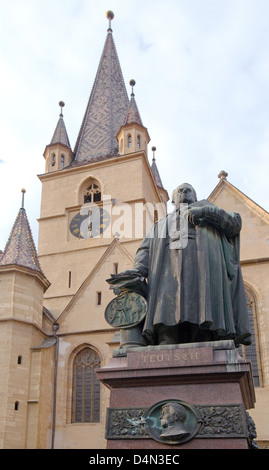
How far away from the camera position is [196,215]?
Answer: 619cm

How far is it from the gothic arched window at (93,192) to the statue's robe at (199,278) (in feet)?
84.0

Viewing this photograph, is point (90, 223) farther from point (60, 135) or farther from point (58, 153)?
point (60, 135)

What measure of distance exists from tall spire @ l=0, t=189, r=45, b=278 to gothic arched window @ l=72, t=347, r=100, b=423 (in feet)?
11.2

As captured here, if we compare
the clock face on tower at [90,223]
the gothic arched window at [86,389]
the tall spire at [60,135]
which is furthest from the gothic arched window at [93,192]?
the gothic arched window at [86,389]

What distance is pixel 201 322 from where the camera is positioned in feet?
18.5

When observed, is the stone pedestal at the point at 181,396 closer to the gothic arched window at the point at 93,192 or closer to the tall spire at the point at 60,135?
the gothic arched window at the point at 93,192

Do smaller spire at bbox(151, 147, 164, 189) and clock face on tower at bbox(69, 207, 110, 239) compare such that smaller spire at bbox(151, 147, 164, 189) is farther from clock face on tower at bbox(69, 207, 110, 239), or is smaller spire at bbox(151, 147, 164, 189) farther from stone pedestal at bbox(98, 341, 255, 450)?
stone pedestal at bbox(98, 341, 255, 450)

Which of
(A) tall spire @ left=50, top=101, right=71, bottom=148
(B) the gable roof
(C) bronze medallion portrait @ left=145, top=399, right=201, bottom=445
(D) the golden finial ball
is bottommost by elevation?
(C) bronze medallion portrait @ left=145, top=399, right=201, bottom=445

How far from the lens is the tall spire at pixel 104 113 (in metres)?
35.1

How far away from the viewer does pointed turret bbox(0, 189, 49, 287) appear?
2016 cm

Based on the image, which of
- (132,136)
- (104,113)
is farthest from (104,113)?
(132,136)

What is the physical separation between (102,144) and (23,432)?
69.8 feet

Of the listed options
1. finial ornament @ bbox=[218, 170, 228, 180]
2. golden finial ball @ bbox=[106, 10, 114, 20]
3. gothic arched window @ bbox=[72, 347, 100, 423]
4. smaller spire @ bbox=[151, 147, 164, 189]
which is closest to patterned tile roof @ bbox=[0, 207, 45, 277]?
gothic arched window @ bbox=[72, 347, 100, 423]

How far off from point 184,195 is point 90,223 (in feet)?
78.9
